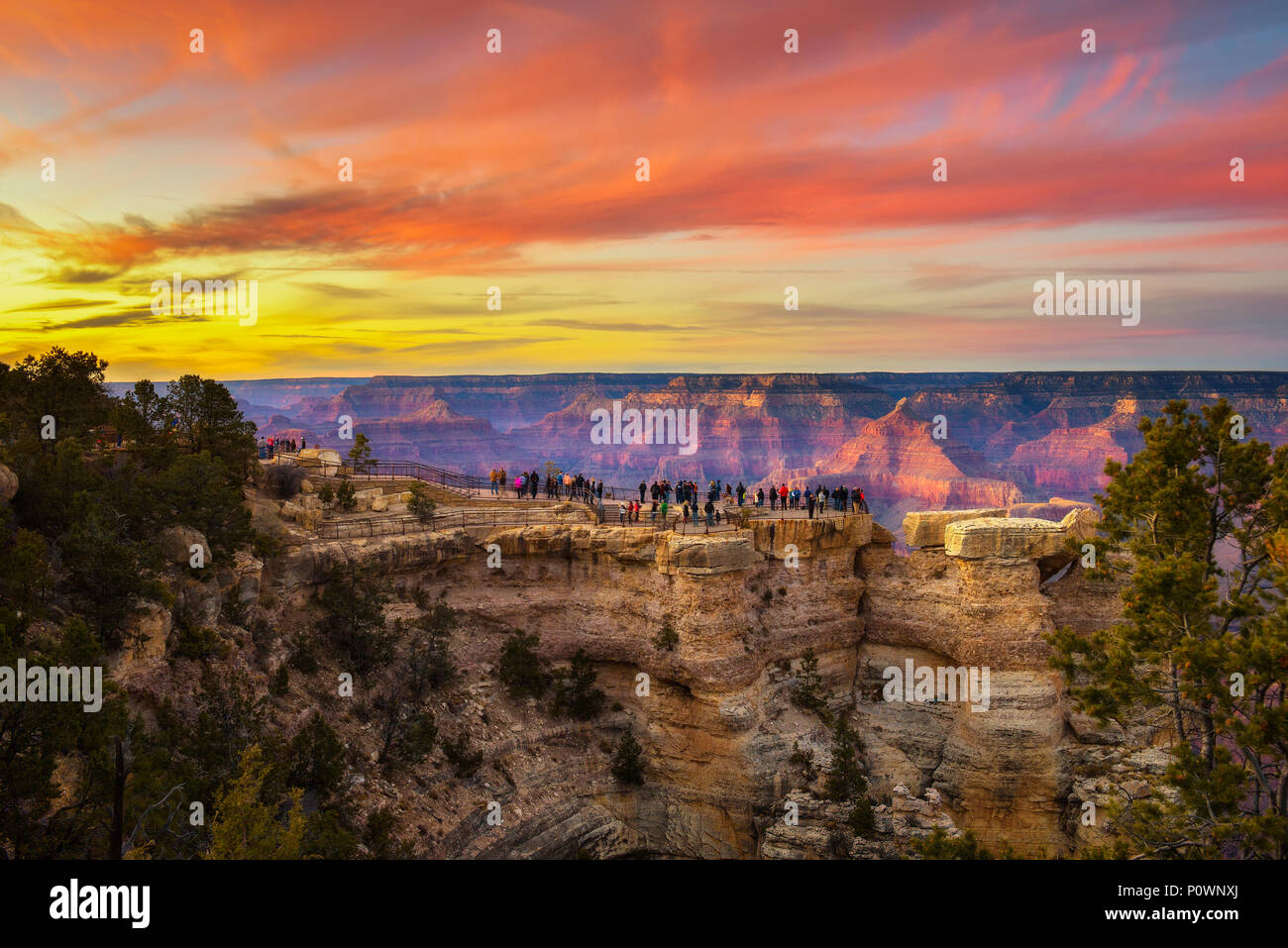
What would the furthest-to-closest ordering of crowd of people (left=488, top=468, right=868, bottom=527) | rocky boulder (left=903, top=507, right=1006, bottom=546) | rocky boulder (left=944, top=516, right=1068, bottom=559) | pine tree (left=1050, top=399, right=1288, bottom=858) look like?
1. rocky boulder (left=903, top=507, right=1006, bottom=546)
2. crowd of people (left=488, top=468, right=868, bottom=527)
3. rocky boulder (left=944, top=516, right=1068, bottom=559)
4. pine tree (left=1050, top=399, right=1288, bottom=858)

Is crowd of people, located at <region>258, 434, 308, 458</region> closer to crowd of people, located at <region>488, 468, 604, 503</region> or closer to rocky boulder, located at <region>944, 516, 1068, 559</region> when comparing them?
crowd of people, located at <region>488, 468, 604, 503</region>

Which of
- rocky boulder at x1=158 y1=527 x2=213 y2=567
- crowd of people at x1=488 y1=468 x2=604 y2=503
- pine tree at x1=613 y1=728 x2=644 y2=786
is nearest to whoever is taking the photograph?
rocky boulder at x1=158 y1=527 x2=213 y2=567

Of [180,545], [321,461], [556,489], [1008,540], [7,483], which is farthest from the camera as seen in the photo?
[321,461]

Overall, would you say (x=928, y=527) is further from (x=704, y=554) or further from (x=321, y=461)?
(x=321, y=461)

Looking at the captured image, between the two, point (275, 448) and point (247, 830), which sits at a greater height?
point (275, 448)

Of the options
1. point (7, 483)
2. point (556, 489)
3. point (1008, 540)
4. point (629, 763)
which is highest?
point (7, 483)

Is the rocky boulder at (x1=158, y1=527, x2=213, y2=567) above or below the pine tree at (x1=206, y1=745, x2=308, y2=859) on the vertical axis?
above

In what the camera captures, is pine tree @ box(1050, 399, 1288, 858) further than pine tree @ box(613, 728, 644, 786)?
No

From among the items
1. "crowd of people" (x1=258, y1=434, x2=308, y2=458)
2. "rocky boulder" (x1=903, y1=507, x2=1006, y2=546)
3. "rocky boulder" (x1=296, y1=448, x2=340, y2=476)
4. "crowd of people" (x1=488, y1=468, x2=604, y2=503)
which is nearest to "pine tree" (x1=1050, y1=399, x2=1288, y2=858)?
"rocky boulder" (x1=903, y1=507, x2=1006, y2=546)

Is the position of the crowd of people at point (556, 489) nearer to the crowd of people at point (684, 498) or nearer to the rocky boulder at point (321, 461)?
the crowd of people at point (684, 498)

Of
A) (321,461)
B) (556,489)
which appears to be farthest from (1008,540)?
(321,461)

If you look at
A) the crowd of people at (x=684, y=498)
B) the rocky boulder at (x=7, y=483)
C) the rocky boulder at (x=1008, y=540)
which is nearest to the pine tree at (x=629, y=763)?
the crowd of people at (x=684, y=498)

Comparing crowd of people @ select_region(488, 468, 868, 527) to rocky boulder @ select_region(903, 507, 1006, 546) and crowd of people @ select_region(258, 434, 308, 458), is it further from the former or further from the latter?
crowd of people @ select_region(258, 434, 308, 458)

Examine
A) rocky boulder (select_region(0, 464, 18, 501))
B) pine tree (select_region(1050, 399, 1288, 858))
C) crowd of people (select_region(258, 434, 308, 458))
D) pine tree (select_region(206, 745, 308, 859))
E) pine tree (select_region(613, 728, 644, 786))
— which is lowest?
pine tree (select_region(613, 728, 644, 786))
